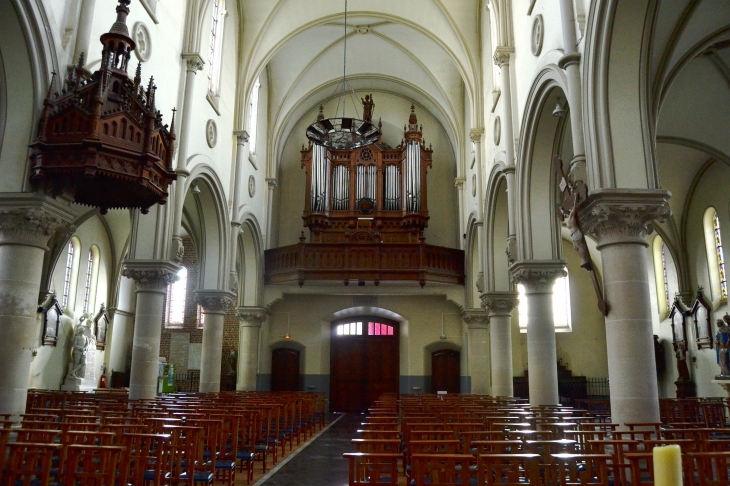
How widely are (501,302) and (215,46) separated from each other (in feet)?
37.4

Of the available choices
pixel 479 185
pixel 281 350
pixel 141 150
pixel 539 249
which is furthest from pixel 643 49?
pixel 281 350

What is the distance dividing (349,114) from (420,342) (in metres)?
10.9

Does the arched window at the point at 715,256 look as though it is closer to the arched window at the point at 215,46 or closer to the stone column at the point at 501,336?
the stone column at the point at 501,336

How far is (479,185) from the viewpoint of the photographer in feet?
65.2

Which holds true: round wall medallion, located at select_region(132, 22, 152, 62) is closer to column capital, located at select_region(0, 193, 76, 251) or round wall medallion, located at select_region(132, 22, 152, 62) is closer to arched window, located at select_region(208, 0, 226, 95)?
arched window, located at select_region(208, 0, 226, 95)

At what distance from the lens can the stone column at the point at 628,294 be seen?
8266 mm

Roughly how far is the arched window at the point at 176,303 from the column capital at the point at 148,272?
1482 cm

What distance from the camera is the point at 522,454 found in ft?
16.0

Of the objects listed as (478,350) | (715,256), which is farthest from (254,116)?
(715,256)

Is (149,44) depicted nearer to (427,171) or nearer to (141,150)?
(141,150)

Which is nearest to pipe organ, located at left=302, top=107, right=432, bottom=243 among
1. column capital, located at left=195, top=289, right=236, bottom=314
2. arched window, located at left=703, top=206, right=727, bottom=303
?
column capital, located at left=195, top=289, right=236, bottom=314

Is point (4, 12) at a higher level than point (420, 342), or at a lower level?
higher

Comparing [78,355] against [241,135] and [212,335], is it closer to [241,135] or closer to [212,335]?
[212,335]

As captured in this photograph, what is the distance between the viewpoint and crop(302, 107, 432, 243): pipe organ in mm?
24781
